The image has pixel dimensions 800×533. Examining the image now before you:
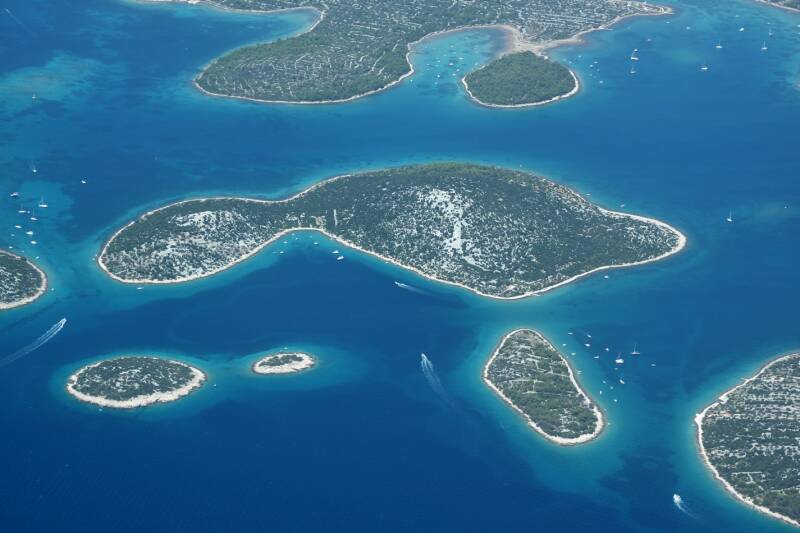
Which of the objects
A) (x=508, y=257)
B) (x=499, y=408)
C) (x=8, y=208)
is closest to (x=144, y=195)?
(x=8, y=208)

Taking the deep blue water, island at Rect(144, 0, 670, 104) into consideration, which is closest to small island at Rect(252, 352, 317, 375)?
the deep blue water

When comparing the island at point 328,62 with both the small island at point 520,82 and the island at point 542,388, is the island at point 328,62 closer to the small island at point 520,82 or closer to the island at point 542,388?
the small island at point 520,82

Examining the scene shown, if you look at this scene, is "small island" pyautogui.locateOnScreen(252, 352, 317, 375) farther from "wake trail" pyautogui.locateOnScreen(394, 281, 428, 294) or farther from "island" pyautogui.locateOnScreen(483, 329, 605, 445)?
"island" pyautogui.locateOnScreen(483, 329, 605, 445)

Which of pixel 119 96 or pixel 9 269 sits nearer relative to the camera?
pixel 9 269

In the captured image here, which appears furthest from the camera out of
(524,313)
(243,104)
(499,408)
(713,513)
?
(243,104)

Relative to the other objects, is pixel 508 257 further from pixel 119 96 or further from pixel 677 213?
pixel 119 96

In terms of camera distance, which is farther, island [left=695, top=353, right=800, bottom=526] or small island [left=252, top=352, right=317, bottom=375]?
small island [left=252, top=352, right=317, bottom=375]

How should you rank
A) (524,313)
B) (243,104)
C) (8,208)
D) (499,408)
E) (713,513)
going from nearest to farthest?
(713,513) < (499,408) < (524,313) < (8,208) < (243,104)
